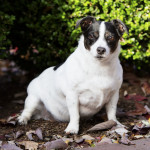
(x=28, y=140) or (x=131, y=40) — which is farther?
(x=131, y=40)

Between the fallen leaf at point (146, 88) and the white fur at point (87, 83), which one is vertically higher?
the white fur at point (87, 83)

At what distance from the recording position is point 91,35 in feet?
12.4

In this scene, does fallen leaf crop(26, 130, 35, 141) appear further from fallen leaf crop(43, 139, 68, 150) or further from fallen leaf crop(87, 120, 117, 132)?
fallen leaf crop(87, 120, 117, 132)

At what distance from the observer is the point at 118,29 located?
3965 mm

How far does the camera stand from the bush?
15.9 ft

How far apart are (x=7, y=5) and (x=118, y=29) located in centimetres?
239

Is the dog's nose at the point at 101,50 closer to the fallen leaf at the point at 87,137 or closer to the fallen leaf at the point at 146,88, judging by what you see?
the fallen leaf at the point at 87,137

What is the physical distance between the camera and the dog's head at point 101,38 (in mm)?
3670

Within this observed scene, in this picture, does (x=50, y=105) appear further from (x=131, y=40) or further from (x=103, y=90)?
(x=131, y=40)

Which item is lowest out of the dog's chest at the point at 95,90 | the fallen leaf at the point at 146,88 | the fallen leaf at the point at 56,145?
the fallen leaf at the point at 56,145

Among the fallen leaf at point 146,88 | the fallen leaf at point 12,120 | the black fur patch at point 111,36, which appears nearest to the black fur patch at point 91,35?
the black fur patch at point 111,36

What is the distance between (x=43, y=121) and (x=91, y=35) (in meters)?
1.49

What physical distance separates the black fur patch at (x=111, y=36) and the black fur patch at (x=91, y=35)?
12cm

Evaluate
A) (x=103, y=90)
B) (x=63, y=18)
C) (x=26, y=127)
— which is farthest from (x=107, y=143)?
(x=63, y=18)
